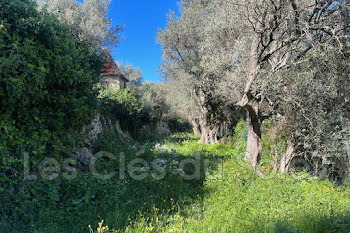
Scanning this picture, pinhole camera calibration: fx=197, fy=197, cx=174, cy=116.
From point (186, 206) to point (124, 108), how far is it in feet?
32.2

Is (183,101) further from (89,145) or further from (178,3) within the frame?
(89,145)

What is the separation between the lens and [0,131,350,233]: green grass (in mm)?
3102

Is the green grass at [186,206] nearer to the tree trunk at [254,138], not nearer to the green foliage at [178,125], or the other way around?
the tree trunk at [254,138]

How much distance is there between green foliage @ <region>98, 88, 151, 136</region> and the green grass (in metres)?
7.45

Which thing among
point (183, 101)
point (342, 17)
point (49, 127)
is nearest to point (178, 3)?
point (183, 101)

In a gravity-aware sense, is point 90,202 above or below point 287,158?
below

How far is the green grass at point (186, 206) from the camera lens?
10.2 feet

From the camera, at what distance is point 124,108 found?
1275 cm

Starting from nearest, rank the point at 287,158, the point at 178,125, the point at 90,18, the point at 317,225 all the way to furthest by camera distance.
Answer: the point at 317,225, the point at 287,158, the point at 90,18, the point at 178,125

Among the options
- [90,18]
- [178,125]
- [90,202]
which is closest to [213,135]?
[90,202]

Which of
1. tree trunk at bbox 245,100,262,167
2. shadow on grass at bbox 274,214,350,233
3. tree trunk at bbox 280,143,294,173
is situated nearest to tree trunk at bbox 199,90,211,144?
tree trunk at bbox 245,100,262,167

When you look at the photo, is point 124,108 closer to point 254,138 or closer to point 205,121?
point 205,121

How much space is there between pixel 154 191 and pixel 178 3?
12356 mm

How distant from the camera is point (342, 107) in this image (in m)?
5.54
